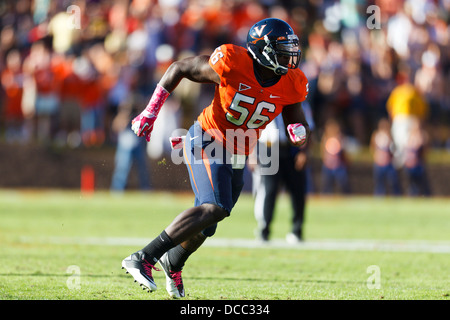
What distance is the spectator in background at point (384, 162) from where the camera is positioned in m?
16.6

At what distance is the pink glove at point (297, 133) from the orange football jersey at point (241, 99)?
19 cm

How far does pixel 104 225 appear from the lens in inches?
461

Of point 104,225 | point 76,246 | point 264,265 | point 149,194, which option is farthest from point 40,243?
point 149,194

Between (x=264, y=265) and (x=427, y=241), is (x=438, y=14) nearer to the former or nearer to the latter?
(x=427, y=241)

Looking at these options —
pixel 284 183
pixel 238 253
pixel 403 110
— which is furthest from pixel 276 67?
pixel 403 110

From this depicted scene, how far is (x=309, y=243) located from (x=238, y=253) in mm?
1455

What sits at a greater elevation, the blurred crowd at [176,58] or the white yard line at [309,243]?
the blurred crowd at [176,58]

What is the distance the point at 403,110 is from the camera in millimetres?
16453

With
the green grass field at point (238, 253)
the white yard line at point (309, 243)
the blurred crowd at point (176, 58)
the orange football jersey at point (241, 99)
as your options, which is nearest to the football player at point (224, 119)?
the orange football jersey at point (241, 99)

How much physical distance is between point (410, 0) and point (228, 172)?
1378 centimetres

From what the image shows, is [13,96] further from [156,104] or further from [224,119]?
[224,119]

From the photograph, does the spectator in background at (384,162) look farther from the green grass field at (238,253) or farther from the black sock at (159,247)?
the black sock at (159,247)

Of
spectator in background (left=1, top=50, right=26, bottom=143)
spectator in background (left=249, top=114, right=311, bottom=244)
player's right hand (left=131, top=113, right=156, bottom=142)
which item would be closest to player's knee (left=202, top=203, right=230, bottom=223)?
player's right hand (left=131, top=113, right=156, bottom=142)

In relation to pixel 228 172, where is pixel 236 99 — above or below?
above
